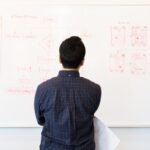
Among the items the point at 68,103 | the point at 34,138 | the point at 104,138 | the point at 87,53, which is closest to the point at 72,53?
the point at 68,103

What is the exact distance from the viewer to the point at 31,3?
232cm

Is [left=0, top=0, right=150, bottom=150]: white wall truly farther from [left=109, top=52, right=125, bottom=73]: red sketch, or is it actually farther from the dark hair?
the dark hair

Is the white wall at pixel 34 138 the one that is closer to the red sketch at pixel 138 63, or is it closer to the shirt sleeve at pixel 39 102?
the red sketch at pixel 138 63

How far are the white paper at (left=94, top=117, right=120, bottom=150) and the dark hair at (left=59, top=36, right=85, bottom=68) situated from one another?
383mm

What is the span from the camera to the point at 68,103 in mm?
1442

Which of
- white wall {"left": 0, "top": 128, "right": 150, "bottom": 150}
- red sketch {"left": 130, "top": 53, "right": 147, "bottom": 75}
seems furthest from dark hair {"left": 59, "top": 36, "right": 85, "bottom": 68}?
white wall {"left": 0, "top": 128, "right": 150, "bottom": 150}

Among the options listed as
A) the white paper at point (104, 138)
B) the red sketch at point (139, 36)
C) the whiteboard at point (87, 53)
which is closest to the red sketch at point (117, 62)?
Result: the whiteboard at point (87, 53)

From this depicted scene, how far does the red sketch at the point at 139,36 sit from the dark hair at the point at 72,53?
1012 mm

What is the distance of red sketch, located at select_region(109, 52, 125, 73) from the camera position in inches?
93.3

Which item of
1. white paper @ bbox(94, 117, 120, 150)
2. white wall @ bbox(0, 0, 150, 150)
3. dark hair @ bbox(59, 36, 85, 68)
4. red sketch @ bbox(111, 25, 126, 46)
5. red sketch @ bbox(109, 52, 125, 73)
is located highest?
red sketch @ bbox(111, 25, 126, 46)

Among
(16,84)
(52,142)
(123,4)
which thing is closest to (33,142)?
(16,84)

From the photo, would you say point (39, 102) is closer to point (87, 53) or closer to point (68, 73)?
point (68, 73)

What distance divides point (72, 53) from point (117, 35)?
1.00 metres

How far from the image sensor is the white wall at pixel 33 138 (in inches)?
96.1
